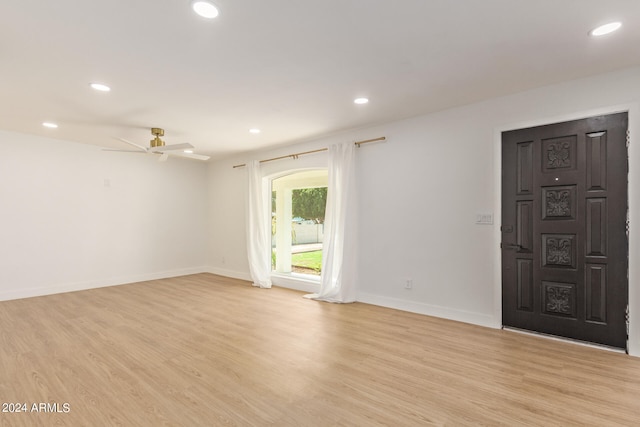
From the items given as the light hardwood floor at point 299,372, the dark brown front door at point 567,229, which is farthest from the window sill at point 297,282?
the dark brown front door at point 567,229

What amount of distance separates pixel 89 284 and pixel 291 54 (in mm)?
5603

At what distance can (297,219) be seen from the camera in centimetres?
689

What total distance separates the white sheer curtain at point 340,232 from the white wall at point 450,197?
0.14 metres

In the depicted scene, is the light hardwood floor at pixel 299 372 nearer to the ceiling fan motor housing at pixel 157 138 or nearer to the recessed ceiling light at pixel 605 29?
the ceiling fan motor housing at pixel 157 138

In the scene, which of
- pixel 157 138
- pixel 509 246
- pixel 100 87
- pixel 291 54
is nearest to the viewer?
pixel 291 54

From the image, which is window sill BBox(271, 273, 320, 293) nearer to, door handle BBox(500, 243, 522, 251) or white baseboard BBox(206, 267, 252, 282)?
white baseboard BBox(206, 267, 252, 282)

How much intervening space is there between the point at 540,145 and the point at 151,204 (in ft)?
21.8

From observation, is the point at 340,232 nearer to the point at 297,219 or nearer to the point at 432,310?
the point at 432,310

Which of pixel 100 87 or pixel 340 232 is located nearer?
pixel 100 87

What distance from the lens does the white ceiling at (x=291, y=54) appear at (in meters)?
2.00

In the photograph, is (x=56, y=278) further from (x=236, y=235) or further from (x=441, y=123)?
(x=441, y=123)

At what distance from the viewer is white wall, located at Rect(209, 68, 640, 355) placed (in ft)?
9.89

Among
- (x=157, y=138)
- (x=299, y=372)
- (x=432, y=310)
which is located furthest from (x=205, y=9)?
(x=432, y=310)

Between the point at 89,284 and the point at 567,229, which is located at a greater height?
the point at 567,229
